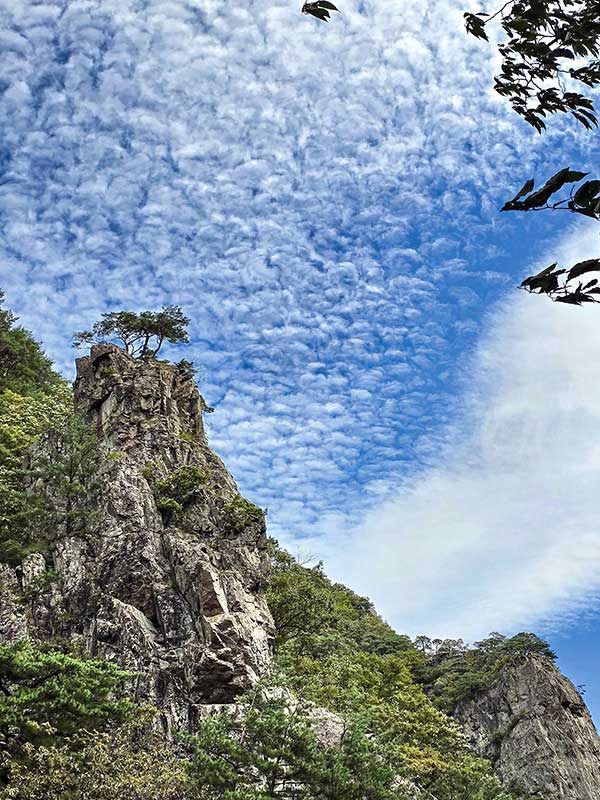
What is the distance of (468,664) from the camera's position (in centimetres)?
5134

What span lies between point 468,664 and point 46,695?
43.9 m

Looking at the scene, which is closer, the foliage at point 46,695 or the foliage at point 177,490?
the foliage at point 46,695

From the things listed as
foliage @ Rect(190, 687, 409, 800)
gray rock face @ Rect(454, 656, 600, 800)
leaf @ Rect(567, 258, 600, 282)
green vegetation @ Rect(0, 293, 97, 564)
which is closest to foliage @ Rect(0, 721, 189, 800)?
foliage @ Rect(190, 687, 409, 800)

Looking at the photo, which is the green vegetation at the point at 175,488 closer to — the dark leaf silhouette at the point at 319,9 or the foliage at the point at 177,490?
the foliage at the point at 177,490

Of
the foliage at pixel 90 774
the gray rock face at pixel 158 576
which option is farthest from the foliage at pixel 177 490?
the foliage at pixel 90 774

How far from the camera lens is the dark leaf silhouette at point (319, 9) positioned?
145 inches

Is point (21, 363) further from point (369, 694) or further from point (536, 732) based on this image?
point (536, 732)

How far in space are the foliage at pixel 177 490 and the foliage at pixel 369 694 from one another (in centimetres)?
753

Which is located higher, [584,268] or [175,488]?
[175,488]

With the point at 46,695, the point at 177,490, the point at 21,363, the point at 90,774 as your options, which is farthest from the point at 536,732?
the point at 21,363

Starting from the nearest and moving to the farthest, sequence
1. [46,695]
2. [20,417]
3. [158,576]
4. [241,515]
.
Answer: [46,695] → [158,576] → [241,515] → [20,417]

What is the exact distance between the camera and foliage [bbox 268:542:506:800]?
2125 cm

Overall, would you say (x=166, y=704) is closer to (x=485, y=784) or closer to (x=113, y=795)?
(x=113, y=795)

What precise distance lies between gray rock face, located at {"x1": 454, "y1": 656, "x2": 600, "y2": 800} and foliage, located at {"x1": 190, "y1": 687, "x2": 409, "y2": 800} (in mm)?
28942
